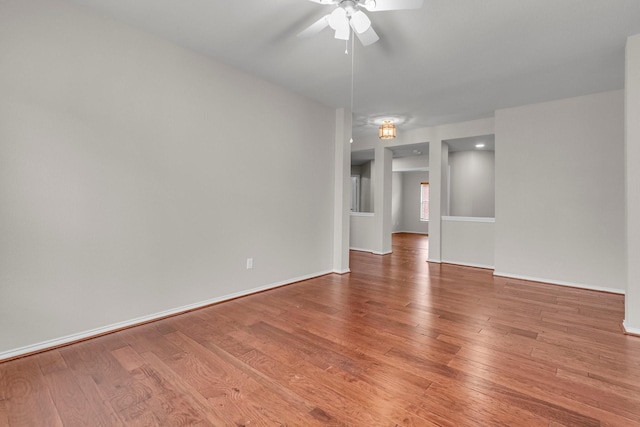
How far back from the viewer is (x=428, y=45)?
279 cm

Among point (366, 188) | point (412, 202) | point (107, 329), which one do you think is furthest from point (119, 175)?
point (412, 202)

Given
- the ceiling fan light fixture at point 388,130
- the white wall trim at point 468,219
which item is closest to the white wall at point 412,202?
the white wall trim at point 468,219

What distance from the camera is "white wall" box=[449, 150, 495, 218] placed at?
7.93m

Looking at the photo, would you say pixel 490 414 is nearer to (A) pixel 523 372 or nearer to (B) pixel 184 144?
(A) pixel 523 372

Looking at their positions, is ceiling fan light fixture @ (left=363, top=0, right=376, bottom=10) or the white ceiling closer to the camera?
ceiling fan light fixture @ (left=363, top=0, right=376, bottom=10)

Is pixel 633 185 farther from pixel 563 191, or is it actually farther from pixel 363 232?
pixel 363 232

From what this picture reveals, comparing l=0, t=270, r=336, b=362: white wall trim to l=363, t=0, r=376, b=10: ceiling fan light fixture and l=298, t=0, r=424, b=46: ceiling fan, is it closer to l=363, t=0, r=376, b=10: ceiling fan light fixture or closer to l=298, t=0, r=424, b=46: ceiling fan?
l=298, t=0, r=424, b=46: ceiling fan

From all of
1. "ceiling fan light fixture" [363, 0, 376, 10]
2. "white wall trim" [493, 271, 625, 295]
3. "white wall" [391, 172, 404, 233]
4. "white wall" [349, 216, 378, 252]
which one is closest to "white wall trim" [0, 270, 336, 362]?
"ceiling fan light fixture" [363, 0, 376, 10]

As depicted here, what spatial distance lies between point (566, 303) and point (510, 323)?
119 cm

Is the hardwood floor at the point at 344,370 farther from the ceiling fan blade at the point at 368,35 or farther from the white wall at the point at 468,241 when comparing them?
the ceiling fan blade at the point at 368,35

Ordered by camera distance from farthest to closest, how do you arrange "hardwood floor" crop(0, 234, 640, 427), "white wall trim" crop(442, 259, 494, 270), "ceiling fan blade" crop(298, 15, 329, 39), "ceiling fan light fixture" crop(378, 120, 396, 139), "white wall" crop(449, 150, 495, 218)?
"white wall" crop(449, 150, 495, 218), "white wall trim" crop(442, 259, 494, 270), "ceiling fan light fixture" crop(378, 120, 396, 139), "ceiling fan blade" crop(298, 15, 329, 39), "hardwood floor" crop(0, 234, 640, 427)

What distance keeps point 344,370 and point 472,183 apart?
24.7 ft

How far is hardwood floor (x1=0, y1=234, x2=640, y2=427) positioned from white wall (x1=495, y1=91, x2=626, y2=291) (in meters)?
1.14

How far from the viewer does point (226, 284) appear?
335 centimetres
